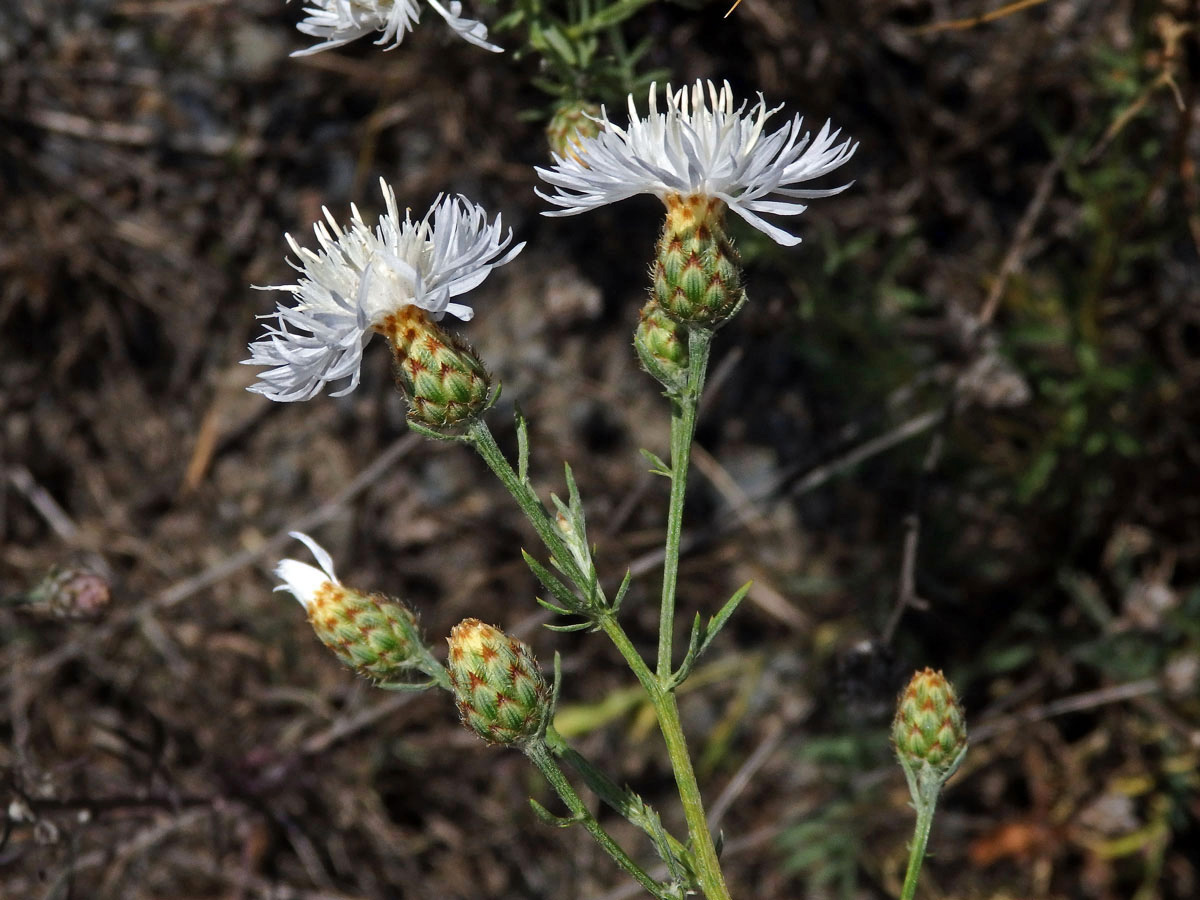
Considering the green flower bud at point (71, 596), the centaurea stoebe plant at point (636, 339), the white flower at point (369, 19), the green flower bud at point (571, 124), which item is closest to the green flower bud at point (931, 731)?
the centaurea stoebe plant at point (636, 339)

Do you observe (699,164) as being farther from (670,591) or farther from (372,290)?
(670,591)

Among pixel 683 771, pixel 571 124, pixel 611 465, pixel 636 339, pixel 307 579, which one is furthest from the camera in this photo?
pixel 611 465

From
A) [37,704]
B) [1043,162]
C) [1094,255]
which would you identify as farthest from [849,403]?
[37,704]

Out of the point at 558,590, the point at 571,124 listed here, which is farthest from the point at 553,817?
the point at 571,124

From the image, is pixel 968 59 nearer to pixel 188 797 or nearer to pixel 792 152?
pixel 792 152

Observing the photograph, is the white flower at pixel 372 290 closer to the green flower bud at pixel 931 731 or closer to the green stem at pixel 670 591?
the green stem at pixel 670 591

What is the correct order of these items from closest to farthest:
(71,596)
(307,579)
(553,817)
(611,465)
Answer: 1. (553,817)
2. (307,579)
3. (71,596)
4. (611,465)
